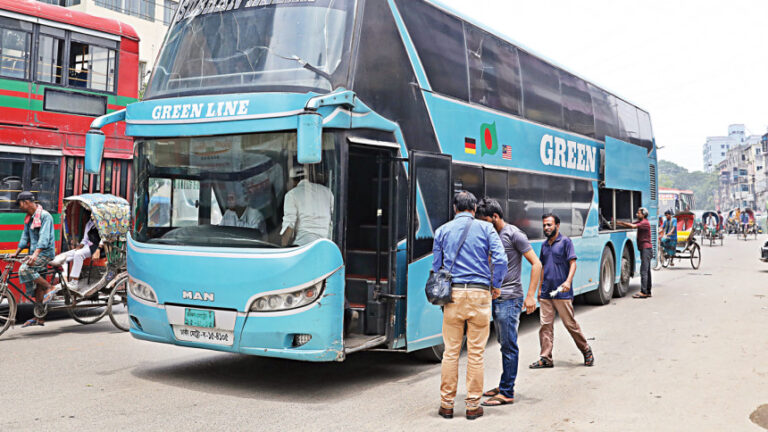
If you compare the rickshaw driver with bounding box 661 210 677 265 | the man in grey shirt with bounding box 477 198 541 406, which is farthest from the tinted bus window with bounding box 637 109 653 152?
the man in grey shirt with bounding box 477 198 541 406

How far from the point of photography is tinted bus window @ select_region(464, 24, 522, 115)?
864 cm

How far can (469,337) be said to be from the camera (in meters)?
5.77

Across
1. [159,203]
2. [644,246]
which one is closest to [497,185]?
[159,203]

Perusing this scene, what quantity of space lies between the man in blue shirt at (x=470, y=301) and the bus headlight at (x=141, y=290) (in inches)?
118

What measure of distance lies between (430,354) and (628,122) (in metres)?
9.71

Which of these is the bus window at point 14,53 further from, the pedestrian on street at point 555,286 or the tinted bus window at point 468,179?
the pedestrian on street at point 555,286

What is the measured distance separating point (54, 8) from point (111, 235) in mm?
4189

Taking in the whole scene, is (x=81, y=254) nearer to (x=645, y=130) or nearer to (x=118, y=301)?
(x=118, y=301)

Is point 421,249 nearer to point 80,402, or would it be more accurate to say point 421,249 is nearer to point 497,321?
point 497,321

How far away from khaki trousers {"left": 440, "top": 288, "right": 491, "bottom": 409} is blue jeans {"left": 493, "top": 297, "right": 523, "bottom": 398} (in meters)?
0.52

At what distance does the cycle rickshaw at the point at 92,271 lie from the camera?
982cm

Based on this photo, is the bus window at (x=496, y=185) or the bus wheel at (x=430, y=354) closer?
the bus wheel at (x=430, y=354)

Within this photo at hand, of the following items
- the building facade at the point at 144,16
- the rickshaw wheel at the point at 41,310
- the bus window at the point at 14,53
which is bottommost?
the rickshaw wheel at the point at 41,310

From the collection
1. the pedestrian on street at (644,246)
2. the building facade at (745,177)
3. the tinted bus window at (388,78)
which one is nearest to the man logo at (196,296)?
the tinted bus window at (388,78)
